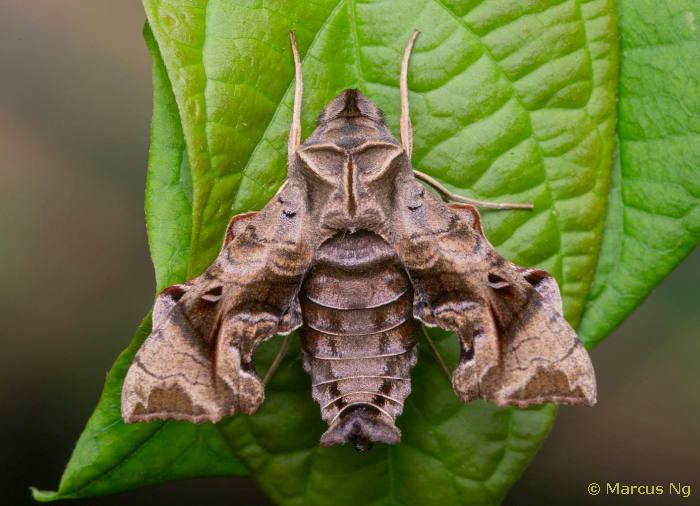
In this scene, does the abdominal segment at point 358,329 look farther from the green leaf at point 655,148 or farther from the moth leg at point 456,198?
the green leaf at point 655,148

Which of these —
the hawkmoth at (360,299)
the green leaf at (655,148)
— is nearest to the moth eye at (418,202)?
the hawkmoth at (360,299)

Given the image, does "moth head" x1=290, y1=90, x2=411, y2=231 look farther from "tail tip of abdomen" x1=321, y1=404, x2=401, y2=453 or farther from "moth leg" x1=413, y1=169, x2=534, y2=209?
"tail tip of abdomen" x1=321, y1=404, x2=401, y2=453

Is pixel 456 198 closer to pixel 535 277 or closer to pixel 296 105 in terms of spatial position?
pixel 535 277

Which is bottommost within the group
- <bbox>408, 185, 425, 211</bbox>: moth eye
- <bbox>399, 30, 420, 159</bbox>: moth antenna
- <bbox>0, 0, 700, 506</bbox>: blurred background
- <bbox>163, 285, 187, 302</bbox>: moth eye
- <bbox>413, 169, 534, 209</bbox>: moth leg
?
<bbox>0, 0, 700, 506</bbox>: blurred background

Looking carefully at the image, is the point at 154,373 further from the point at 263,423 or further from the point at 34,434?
the point at 34,434

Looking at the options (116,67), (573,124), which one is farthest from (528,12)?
(116,67)

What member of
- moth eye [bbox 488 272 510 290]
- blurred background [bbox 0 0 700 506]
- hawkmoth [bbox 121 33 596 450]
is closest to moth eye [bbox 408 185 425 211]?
hawkmoth [bbox 121 33 596 450]
